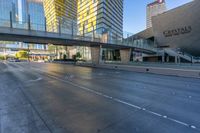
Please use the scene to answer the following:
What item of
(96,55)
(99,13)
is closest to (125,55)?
(96,55)

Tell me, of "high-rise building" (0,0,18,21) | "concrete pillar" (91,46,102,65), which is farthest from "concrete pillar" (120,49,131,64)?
"high-rise building" (0,0,18,21)

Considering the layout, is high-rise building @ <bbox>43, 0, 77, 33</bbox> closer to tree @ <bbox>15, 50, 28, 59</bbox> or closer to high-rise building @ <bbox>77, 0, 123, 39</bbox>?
high-rise building @ <bbox>77, 0, 123, 39</bbox>

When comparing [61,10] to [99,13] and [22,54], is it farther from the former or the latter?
[22,54]

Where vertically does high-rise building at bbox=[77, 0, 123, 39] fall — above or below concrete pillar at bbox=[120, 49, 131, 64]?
above

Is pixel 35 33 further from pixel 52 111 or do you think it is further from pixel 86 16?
pixel 86 16

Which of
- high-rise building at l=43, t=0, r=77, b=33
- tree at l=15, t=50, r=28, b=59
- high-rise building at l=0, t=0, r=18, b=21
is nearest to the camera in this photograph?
high-rise building at l=0, t=0, r=18, b=21

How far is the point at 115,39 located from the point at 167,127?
3548 centimetres

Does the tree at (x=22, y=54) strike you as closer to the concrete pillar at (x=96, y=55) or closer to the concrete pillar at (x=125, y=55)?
the concrete pillar at (x=125, y=55)

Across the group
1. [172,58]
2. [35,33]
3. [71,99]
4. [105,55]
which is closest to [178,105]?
[71,99]

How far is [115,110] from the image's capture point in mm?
5660

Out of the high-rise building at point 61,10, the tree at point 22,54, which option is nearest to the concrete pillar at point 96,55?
the high-rise building at point 61,10

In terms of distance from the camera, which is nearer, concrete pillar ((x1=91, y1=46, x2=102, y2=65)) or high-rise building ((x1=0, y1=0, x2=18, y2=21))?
high-rise building ((x1=0, y1=0, x2=18, y2=21))

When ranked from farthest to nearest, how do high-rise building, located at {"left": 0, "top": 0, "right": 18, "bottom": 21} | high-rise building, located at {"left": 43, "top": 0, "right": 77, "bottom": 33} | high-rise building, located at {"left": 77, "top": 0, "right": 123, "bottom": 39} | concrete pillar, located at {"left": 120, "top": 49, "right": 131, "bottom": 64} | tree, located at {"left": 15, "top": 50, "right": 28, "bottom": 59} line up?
tree, located at {"left": 15, "top": 50, "right": 28, "bottom": 59} < high-rise building, located at {"left": 77, "top": 0, "right": 123, "bottom": 39} < high-rise building, located at {"left": 43, "top": 0, "right": 77, "bottom": 33} < concrete pillar, located at {"left": 120, "top": 49, "right": 131, "bottom": 64} < high-rise building, located at {"left": 0, "top": 0, "right": 18, "bottom": 21}

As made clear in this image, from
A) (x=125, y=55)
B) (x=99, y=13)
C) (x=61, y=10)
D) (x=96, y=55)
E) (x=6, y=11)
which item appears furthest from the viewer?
(x=61, y=10)
